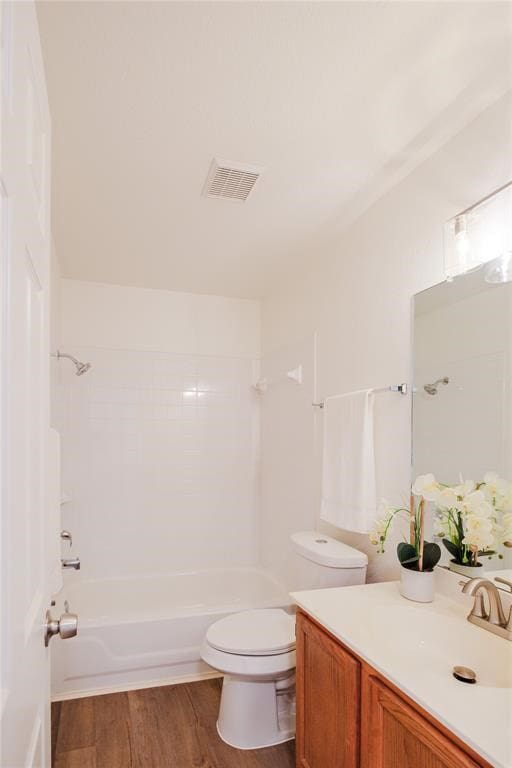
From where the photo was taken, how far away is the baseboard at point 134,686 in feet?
8.43

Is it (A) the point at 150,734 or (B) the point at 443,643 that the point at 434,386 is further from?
(A) the point at 150,734

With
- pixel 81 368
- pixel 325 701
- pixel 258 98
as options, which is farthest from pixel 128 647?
pixel 258 98

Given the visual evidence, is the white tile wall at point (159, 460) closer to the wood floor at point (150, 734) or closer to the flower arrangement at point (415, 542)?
the wood floor at point (150, 734)

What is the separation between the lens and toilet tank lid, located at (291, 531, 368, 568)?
2090 mm

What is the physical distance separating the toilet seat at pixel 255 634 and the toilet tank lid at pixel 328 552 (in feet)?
1.17

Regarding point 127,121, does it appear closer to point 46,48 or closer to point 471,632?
point 46,48

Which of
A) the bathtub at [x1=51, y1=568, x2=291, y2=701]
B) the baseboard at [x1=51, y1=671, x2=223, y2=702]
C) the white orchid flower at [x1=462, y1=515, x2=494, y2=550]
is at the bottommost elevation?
the baseboard at [x1=51, y1=671, x2=223, y2=702]

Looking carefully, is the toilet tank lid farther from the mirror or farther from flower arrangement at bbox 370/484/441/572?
the mirror

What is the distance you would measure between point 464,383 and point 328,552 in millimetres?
972

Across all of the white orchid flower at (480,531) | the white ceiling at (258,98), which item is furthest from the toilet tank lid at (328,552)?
the white ceiling at (258,98)

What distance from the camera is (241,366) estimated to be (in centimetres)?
380

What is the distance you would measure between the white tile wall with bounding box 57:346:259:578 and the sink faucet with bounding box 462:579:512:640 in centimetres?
240

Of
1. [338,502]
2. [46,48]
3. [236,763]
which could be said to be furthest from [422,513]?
[46,48]

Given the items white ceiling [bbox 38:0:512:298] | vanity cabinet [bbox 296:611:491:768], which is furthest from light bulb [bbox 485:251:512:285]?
vanity cabinet [bbox 296:611:491:768]
